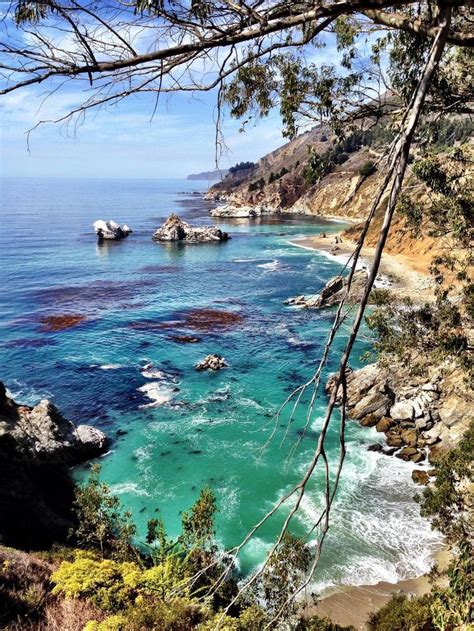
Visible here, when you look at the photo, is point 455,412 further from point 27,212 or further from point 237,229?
point 27,212

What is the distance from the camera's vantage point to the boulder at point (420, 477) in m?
20.0

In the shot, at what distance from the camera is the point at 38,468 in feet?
62.8

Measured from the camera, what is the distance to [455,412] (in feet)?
74.6

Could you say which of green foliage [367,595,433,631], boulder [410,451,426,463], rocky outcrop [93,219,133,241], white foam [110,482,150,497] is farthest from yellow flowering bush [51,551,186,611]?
rocky outcrop [93,219,133,241]

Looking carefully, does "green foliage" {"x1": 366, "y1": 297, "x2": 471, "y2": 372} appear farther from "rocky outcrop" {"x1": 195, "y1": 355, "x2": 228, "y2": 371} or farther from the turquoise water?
"rocky outcrop" {"x1": 195, "y1": 355, "x2": 228, "y2": 371}

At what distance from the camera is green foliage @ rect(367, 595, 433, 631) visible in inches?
475

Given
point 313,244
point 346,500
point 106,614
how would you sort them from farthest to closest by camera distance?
point 313,244, point 346,500, point 106,614

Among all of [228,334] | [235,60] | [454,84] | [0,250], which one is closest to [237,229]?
[0,250]

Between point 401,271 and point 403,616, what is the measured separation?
158 feet

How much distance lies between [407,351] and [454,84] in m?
8.58

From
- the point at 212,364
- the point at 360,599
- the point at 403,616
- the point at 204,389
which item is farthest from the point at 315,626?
the point at 212,364

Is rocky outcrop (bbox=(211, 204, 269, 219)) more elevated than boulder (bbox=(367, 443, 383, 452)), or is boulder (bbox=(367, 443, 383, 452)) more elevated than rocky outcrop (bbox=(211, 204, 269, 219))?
rocky outcrop (bbox=(211, 204, 269, 219))

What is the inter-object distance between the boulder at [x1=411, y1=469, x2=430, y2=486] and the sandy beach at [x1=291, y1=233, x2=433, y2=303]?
21.0 meters

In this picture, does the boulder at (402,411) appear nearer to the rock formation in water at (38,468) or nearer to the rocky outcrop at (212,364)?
the rocky outcrop at (212,364)
